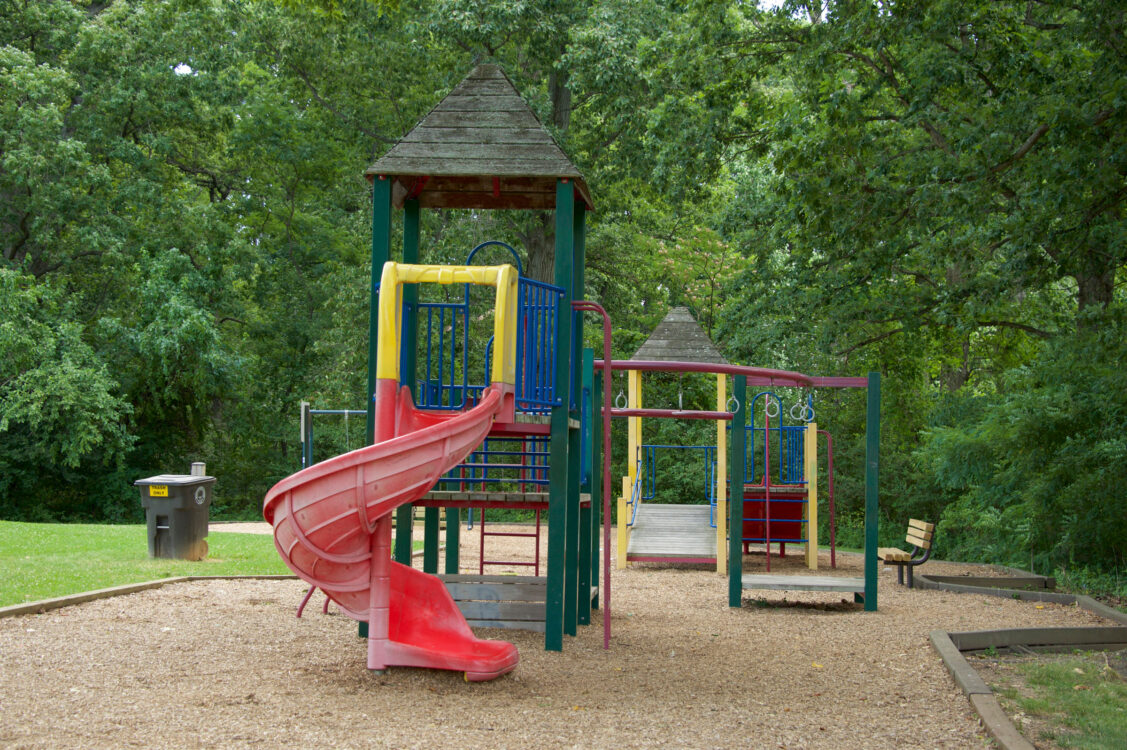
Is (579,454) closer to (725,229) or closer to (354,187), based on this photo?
(725,229)

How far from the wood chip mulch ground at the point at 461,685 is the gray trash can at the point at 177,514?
2108 mm

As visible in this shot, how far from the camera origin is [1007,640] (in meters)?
7.80

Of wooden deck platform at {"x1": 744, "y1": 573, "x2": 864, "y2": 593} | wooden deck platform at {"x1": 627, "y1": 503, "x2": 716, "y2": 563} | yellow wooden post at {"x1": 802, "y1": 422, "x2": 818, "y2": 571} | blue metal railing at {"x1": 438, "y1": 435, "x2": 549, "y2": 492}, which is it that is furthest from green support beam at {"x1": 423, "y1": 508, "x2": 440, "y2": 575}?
yellow wooden post at {"x1": 802, "y1": 422, "x2": 818, "y2": 571}

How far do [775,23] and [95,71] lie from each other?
54.1ft

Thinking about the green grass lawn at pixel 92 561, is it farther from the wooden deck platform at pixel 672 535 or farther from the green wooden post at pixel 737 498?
the green wooden post at pixel 737 498

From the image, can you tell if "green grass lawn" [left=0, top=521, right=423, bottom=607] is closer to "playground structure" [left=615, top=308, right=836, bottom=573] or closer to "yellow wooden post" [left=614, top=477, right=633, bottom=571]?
"yellow wooden post" [left=614, top=477, right=633, bottom=571]

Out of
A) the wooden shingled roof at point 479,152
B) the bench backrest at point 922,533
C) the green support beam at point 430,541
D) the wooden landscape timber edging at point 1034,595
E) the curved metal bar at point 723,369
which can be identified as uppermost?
the wooden shingled roof at point 479,152

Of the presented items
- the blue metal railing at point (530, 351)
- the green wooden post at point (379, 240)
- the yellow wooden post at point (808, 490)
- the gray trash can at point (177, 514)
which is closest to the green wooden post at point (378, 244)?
the green wooden post at point (379, 240)

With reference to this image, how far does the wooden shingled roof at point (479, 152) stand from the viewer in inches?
283

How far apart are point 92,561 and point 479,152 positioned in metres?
6.96

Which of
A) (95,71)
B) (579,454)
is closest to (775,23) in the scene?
(579,454)

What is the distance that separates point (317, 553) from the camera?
555cm

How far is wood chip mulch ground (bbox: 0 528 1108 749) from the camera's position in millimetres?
4793

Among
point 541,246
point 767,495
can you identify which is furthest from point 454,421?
point 541,246
